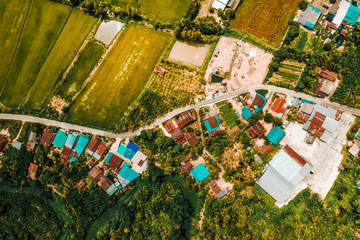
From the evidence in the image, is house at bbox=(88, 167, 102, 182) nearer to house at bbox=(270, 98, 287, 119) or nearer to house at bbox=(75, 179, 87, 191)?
house at bbox=(75, 179, 87, 191)

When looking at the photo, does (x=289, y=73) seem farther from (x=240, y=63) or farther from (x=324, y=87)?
(x=240, y=63)

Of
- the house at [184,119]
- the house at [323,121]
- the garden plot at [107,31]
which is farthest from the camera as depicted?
the garden plot at [107,31]

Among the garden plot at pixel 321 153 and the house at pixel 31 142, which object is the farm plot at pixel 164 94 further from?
the garden plot at pixel 321 153

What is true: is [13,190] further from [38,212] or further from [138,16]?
[138,16]

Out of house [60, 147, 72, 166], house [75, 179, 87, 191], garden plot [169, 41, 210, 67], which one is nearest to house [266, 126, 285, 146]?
garden plot [169, 41, 210, 67]

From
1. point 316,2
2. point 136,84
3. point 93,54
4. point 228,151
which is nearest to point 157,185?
point 228,151

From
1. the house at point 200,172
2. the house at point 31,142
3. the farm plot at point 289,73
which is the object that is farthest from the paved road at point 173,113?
the house at point 200,172
